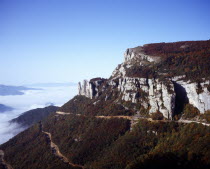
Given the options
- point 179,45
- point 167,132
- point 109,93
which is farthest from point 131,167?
point 179,45

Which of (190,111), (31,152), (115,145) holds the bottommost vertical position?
(31,152)

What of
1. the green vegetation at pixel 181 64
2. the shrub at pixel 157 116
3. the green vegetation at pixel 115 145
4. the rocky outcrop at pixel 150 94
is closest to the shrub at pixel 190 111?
the rocky outcrop at pixel 150 94

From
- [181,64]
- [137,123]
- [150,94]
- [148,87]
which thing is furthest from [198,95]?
[181,64]

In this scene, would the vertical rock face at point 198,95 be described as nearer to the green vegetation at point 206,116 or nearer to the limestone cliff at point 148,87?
the limestone cliff at point 148,87

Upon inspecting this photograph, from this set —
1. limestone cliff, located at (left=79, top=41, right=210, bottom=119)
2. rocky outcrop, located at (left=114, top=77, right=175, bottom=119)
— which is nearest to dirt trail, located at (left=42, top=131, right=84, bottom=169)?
limestone cliff, located at (left=79, top=41, right=210, bottom=119)

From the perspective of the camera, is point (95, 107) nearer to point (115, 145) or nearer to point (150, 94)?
point (150, 94)

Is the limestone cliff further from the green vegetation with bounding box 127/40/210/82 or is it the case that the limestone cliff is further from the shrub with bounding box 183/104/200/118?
the shrub with bounding box 183/104/200/118

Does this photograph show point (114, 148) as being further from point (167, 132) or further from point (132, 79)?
point (132, 79)

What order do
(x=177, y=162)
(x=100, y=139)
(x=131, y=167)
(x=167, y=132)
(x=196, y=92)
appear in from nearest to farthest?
1. (x=177, y=162)
2. (x=131, y=167)
3. (x=167, y=132)
4. (x=196, y=92)
5. (x=100, y=139)
